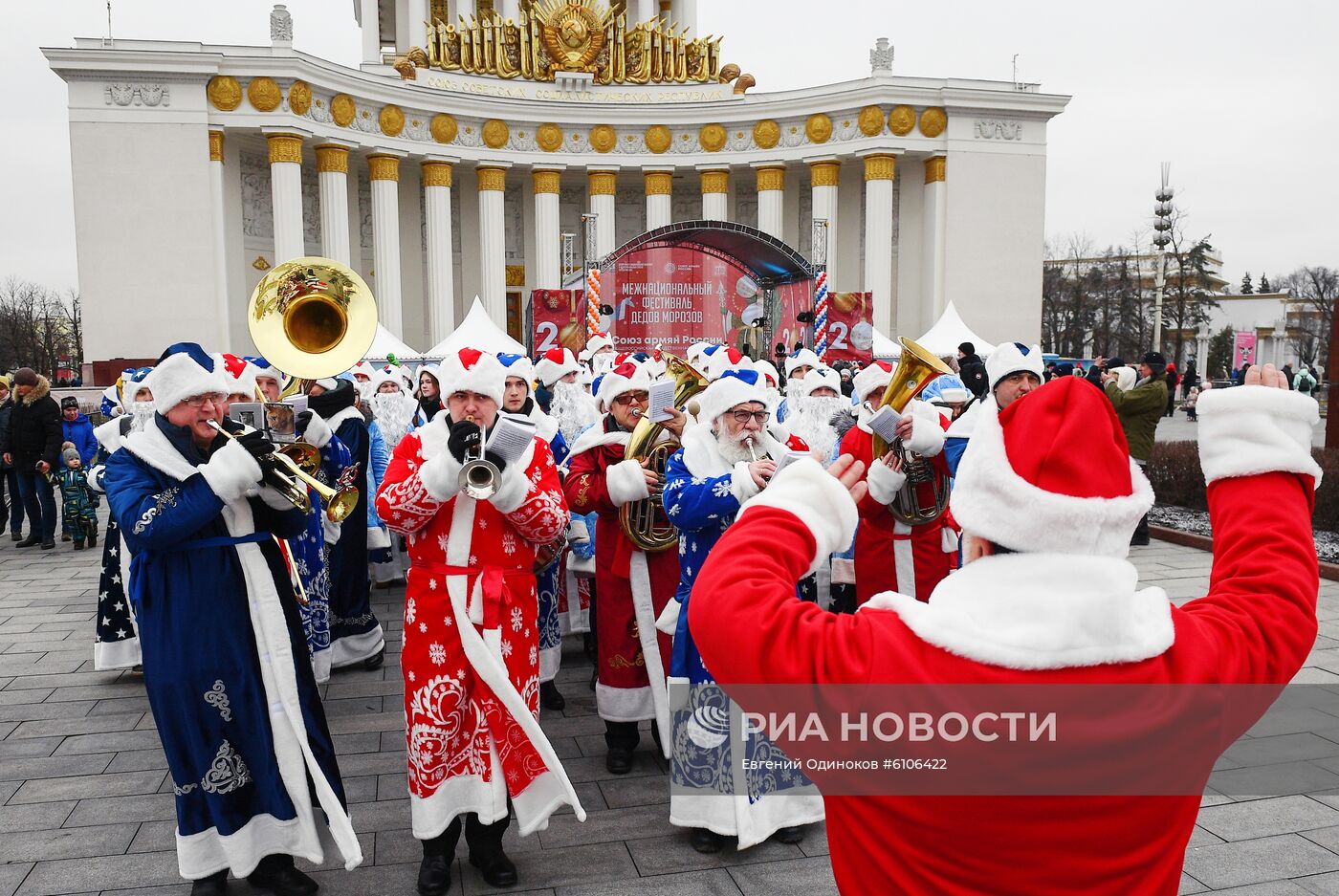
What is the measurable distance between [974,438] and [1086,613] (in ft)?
1.07

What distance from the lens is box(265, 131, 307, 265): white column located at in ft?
94.1

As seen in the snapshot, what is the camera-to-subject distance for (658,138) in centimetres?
3375

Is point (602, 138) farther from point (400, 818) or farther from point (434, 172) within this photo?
point (400, 818)

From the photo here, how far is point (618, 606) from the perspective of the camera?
15.8 ft

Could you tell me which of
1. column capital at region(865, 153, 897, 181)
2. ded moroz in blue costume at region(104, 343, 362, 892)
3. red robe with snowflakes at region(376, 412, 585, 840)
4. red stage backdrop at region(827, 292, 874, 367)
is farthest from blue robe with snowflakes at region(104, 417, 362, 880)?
column capital at region(865, 153, 897, 181)

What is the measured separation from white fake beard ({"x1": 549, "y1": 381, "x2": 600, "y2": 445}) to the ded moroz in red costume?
6618mm

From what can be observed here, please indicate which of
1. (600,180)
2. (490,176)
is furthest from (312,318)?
(600,180)

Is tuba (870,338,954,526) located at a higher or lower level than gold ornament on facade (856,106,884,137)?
lower

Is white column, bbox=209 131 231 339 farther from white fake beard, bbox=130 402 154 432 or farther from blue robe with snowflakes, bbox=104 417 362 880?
blue robe with snowflakes, bbox=104 417 362 880

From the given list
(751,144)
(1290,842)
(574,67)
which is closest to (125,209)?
(574,67)

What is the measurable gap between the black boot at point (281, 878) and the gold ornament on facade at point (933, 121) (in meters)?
33.3

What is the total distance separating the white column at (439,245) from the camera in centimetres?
3239

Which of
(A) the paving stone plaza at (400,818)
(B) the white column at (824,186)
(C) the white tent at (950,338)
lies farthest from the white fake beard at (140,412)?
(B) the white column at (824,186)

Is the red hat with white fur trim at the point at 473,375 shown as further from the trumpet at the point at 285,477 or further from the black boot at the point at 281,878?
the black boot at the point at 281,878
